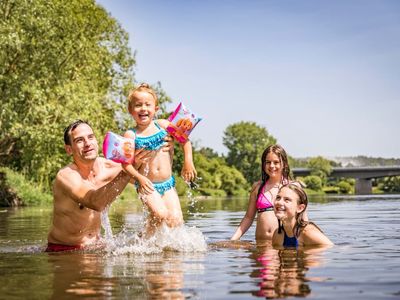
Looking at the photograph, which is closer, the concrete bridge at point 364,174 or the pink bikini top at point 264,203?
the pink bikini top at point 264,203

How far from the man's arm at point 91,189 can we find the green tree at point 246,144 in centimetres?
11337

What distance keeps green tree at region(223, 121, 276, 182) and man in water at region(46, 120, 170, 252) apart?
11298 cm

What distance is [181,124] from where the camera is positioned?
8617 millimetres

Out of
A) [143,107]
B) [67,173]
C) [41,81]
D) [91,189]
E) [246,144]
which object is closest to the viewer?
[91,189]

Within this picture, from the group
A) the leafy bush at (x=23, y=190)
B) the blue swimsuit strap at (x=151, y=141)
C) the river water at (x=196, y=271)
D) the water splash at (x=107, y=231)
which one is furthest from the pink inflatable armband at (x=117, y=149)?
the leafy bush at (x=23, y=190)

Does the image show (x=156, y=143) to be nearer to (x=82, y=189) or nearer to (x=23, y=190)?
(x=82, y=189)

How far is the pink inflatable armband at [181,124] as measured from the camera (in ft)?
28.2

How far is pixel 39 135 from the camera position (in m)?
27.8

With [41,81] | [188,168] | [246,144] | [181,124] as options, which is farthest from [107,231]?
[246,144]

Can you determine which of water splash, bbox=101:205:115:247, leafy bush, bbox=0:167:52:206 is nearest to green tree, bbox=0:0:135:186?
leafy bush, bbox=0:167:52:206

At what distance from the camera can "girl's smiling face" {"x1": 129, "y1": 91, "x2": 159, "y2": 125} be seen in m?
8.33

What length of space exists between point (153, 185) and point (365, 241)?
321 cm

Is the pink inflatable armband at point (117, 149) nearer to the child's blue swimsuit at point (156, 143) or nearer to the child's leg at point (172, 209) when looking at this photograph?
the child's blue swimsuit at point (156, 143)

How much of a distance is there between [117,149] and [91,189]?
0.55 metres
